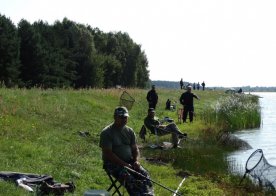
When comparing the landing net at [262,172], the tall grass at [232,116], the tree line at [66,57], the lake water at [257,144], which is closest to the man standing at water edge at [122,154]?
the landing net at [262,172]

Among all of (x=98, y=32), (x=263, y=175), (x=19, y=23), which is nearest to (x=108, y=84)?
(x=98, y=32)

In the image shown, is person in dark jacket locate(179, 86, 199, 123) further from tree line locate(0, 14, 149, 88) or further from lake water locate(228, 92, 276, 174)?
tree line locate(0, 14, 149, 88)

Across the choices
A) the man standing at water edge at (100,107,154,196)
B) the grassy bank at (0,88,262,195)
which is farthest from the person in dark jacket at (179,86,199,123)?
the man standing at water edge at (100,107,154,196)

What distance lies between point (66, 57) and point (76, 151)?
162 feet

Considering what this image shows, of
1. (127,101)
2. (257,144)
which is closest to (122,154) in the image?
(257,144)

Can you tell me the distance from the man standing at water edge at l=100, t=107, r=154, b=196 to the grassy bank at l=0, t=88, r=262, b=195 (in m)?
1.28

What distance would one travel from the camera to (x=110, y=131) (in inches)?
310

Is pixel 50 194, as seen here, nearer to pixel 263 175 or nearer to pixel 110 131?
pixel 110 131

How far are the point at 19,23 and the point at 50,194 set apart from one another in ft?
157

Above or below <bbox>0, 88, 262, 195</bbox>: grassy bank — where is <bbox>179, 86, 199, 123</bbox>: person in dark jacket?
above

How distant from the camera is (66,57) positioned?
61094 millimetres

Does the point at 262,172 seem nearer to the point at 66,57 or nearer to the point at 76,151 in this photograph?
the point at 76,151

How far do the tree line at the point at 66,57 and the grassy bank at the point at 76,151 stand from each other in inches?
511

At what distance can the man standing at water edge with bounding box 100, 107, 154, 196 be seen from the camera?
769 cm
